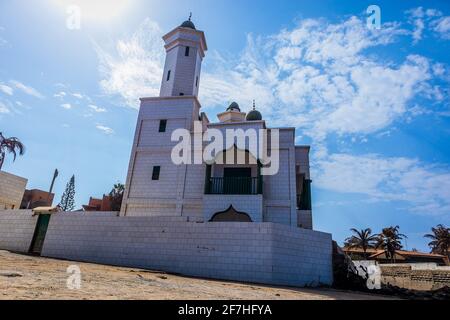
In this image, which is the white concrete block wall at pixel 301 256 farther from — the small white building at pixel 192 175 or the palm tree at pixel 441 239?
the palm tree at pixel 441 239

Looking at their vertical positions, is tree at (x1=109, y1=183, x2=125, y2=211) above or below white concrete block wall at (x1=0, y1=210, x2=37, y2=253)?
above

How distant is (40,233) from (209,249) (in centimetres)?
887

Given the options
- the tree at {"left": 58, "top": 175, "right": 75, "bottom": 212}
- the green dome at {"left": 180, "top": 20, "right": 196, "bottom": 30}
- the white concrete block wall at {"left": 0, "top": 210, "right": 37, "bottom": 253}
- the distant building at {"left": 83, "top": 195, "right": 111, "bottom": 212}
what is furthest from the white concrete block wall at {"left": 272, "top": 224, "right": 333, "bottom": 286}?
the tree at {"left": 58, "top": 175, "right": 75, "bottom": 212}

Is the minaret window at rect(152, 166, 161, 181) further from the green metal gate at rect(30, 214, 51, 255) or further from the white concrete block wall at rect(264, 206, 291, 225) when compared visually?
the white concrete block wall at rect(264, 206, 291, 225)

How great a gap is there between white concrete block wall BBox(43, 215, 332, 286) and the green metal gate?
161 centimetres

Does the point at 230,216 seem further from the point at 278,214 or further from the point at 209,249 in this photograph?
the point at 209,249

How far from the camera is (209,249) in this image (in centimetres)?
1070

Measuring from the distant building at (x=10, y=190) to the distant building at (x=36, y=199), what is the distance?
9826 millimetres

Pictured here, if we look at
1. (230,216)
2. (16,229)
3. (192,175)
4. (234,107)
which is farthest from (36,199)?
(230,216)

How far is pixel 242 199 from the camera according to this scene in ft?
46.5

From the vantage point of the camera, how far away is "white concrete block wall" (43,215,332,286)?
33.4 feet

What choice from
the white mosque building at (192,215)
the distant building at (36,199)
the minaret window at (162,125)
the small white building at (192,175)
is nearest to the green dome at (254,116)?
the white mosque building at (192,215)

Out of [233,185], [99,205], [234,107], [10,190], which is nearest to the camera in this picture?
[233,185]
